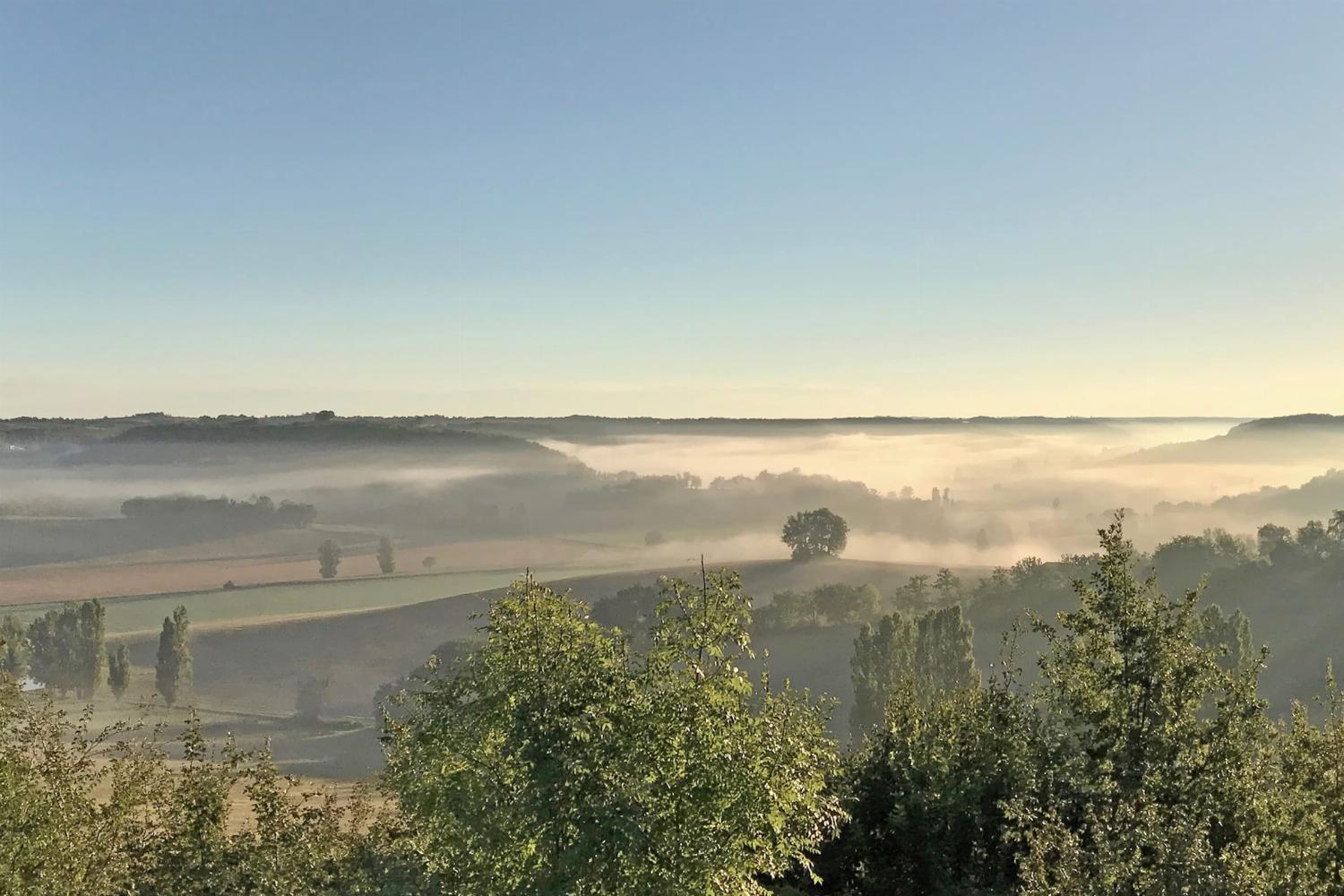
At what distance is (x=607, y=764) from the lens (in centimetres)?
2911

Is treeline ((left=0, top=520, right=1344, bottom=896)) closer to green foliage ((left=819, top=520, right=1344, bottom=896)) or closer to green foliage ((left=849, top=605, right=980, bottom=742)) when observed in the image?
green foliage ((left=819, top=520, right=1344, bottom=896))

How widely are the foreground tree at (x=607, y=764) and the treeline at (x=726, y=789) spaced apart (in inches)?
3.3

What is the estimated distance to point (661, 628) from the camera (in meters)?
32.4

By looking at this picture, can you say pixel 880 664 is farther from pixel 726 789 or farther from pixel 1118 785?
pixel 726 789

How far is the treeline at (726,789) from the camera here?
92.2 feet

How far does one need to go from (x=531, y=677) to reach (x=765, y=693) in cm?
972

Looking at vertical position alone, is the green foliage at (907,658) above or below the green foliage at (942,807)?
below

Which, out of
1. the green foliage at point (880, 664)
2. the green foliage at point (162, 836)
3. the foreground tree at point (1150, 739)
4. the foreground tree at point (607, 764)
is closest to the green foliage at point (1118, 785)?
the foreground tree at point (1150, 739)

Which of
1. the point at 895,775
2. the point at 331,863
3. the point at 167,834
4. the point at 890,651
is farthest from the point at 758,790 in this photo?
the point at 890,651

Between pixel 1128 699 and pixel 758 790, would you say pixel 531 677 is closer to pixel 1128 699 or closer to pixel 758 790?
pixel 758 790

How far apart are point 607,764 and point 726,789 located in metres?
3.48

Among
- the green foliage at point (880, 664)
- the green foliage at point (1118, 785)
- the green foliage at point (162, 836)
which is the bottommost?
the green foliage at point (880, 664)

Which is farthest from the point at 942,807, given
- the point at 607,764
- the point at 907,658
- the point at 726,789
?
the point at 907,658

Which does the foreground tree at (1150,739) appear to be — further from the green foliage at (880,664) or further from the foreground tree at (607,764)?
the green foliage at (880,664)
